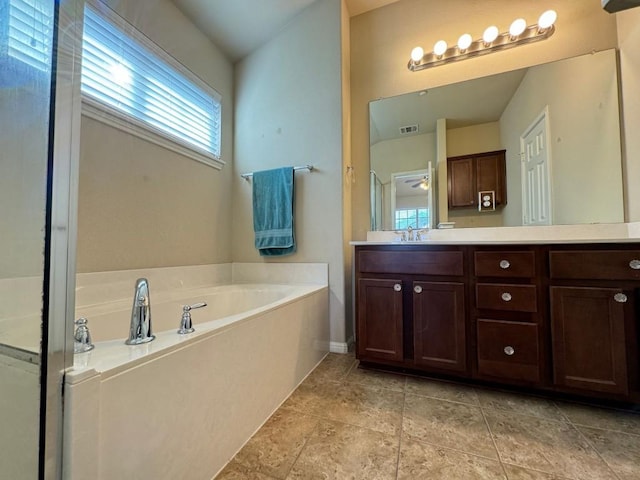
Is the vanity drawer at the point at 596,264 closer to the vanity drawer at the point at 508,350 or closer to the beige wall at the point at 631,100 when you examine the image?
the vanity drawer at the point at 508,350

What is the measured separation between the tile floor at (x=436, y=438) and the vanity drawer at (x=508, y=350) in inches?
5.9

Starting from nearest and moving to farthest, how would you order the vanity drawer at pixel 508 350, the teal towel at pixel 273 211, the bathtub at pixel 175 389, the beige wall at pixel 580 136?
the bathtub at pixel 175 389 < the vanity drawer at pixel 508 350 < the beige wall at pixel 580 136 < the teal towel at pixel 273 211

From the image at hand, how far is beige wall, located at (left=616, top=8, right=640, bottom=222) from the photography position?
4.98 ft

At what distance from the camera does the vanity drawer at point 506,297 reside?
1380 mm

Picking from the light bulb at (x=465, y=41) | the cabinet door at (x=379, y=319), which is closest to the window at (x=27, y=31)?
the cabinet door at (x=379, y=319)

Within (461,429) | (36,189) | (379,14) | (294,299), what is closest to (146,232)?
(294,299)

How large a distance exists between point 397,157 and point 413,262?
99 centimetres

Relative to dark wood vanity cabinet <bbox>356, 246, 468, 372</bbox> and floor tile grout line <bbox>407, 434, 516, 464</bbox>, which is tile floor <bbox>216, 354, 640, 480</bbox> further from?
dark wood vanity cabinet <bbox>356, 246, 468, 372</bbox>

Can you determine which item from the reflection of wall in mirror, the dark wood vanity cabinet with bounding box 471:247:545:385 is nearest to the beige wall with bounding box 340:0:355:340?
the reflection of wall in mirror

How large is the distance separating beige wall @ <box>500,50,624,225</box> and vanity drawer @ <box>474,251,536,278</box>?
21.8 inches

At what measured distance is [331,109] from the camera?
7.08 ft

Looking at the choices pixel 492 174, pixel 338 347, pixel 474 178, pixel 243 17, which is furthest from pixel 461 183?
pixel 243 17

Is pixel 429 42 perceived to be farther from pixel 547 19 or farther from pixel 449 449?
pixel 449 449

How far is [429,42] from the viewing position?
2.11m
